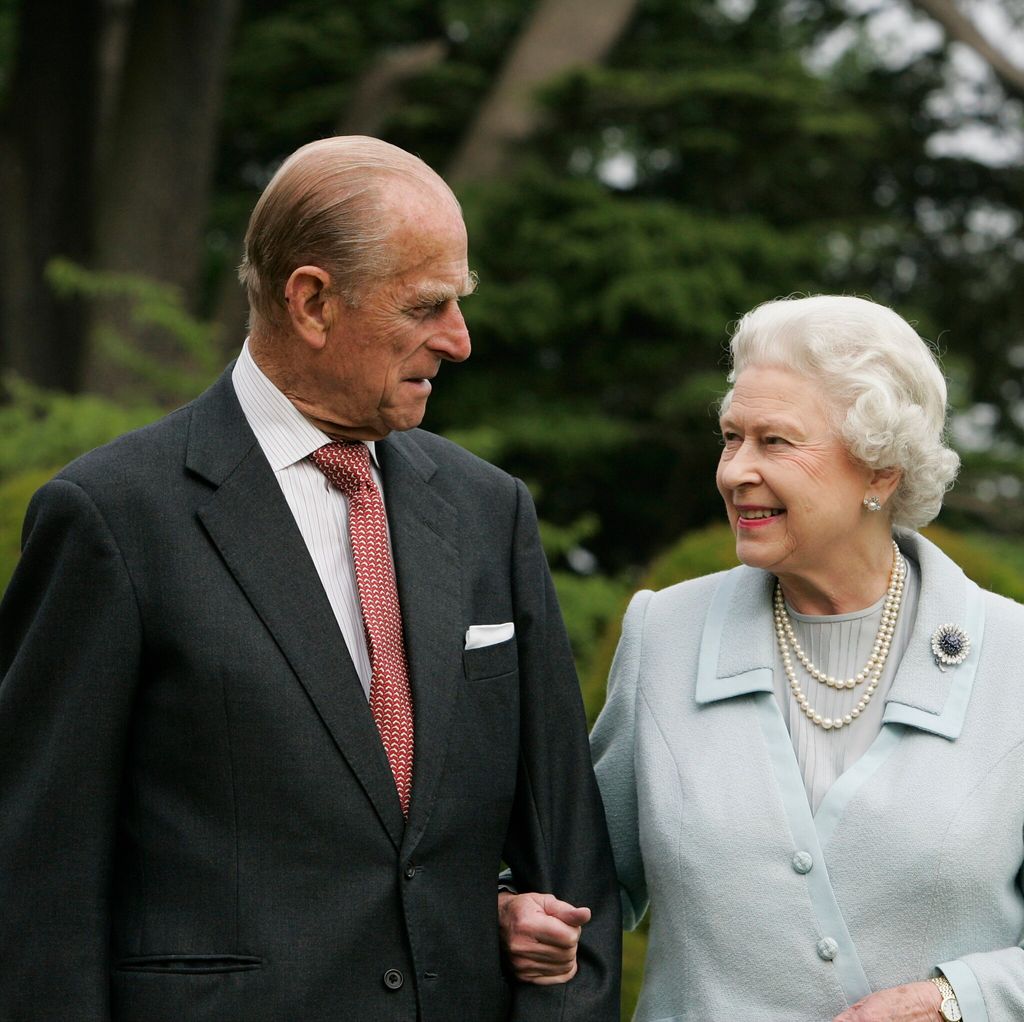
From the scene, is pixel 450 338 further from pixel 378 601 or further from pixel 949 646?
pixel 949 646

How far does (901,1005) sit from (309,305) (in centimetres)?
159

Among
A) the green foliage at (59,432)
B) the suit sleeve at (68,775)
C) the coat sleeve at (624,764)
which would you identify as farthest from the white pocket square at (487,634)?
the green foliage at (59,432)

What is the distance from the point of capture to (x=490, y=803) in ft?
9.50

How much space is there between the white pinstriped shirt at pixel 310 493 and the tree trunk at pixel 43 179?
28.6 ft

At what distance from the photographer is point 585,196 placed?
412 inches

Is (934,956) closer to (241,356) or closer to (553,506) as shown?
(241,356)

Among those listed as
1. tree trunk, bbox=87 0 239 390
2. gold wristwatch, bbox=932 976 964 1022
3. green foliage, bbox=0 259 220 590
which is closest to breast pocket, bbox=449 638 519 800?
gold wristwatch, bbox=932 976 964 1022

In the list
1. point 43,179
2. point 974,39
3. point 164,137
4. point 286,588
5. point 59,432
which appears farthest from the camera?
point 43,179

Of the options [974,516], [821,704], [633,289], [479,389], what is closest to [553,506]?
[479,389]

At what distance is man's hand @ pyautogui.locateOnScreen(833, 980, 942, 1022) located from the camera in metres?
2.84

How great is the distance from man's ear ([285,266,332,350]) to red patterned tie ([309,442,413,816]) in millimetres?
199

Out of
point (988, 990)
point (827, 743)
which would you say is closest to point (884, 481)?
point (827, 743)

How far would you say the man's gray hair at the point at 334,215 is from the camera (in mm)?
2818

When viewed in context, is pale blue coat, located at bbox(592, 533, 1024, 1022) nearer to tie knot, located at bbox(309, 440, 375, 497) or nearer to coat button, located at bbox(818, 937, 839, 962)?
coat button, located at bbox(818, 937, 839, 962)
